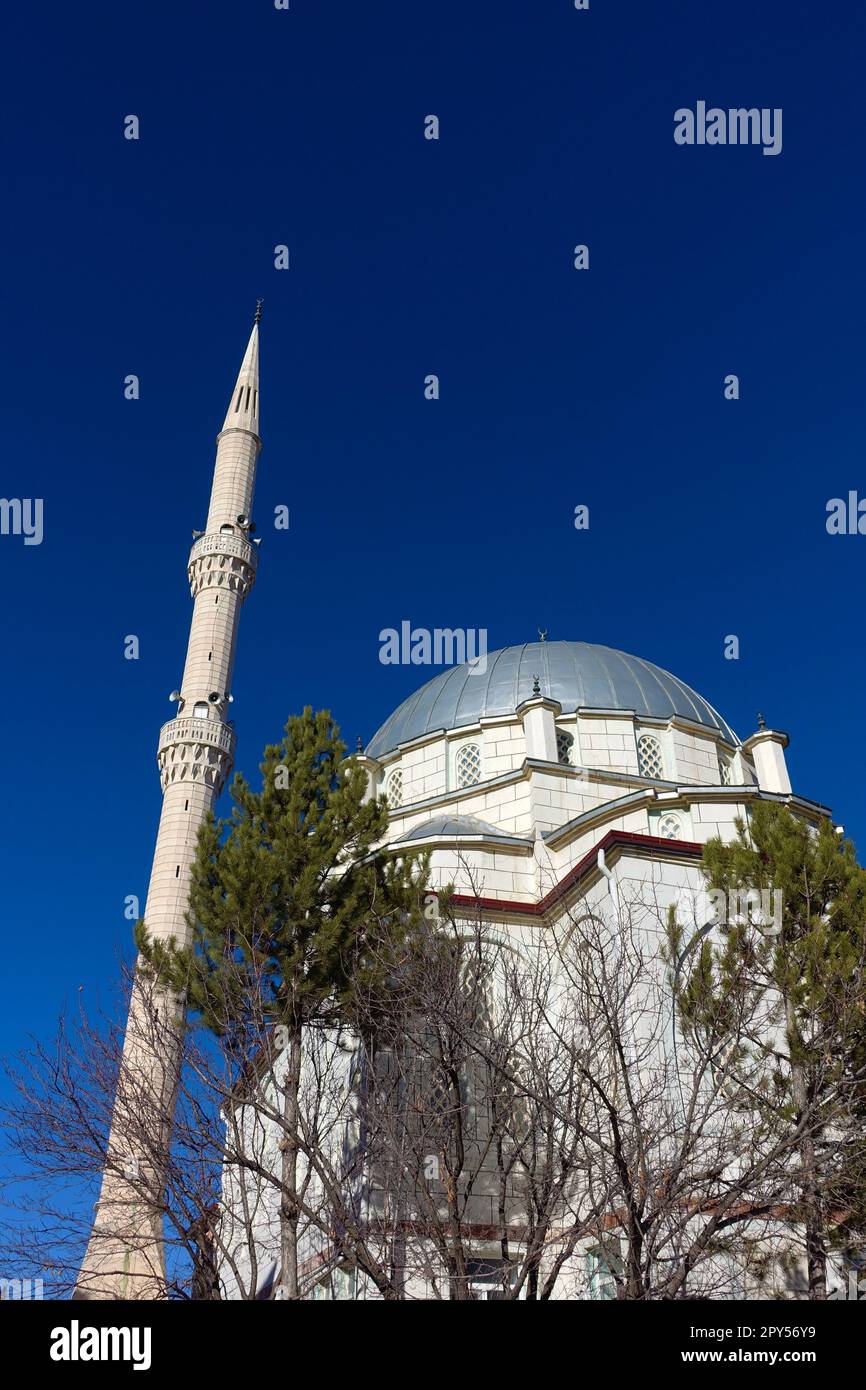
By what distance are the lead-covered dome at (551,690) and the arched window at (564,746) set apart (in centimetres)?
73

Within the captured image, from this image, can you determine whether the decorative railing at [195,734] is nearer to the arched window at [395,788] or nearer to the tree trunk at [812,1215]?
the arched window at [395,788]

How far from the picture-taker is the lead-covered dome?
2581 cm

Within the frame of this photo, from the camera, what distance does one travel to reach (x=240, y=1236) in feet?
50.4

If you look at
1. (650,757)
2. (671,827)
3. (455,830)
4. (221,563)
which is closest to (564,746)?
(650,757)

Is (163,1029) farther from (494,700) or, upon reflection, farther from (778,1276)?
(494,700)

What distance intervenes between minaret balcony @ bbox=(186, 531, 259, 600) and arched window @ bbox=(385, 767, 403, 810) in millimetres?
7242

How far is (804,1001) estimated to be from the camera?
40.0ft

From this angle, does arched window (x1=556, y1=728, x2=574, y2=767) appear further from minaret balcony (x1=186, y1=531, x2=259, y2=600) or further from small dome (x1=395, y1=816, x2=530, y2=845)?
minaret balcony (x1=186, y1=531, x2=259, y2=600)

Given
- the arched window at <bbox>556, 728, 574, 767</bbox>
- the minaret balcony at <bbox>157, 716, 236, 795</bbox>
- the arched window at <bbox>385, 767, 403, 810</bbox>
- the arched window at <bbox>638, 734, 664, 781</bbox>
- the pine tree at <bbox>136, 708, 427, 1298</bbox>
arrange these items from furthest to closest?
the minaret balcony at <bbox>157, 716, 236, 795</bbox>
the arched window at <bbox>385, 767, 403, 810</bbox>
the arched window at <bbox>638, 734, 664, 781</bbox>
the arched window at <bbox>556, 728, 574, 767</bbox>
the pine tree at <bbox>136, 708, 427, 1298</bbox>

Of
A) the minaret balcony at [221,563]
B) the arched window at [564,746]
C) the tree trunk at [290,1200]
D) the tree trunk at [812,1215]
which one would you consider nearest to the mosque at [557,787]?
the arched window at [564,746]

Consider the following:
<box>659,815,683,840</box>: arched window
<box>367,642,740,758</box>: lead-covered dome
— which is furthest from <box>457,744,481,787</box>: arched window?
<box>659,815,683,840</box>: arched window

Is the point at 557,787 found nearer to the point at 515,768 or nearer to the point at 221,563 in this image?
the point at 515,768

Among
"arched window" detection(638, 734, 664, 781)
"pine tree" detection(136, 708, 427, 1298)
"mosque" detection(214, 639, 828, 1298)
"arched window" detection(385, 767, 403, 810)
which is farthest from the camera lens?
"arched window" detection(385, 767, 403, 810)
